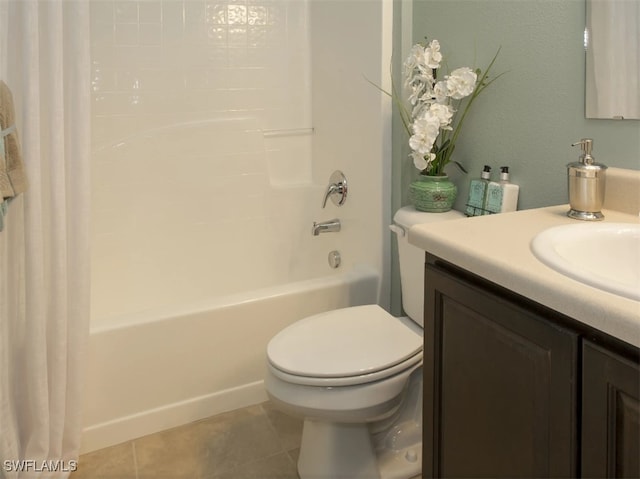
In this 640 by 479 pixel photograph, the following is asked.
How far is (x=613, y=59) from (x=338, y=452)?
4.08 feet

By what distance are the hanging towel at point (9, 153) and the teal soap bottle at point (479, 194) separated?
1.25 m

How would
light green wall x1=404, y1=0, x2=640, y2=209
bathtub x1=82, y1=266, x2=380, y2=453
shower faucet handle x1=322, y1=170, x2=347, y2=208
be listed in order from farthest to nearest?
1. shower faucet handle x1=322, y1=170, x2=347, y2=208
2. bathtub x1=82, y1=266, x2=380, y2=453
3. light green wall x1=404, y1=0, x2=640, y2=209

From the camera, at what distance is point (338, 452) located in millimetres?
1588

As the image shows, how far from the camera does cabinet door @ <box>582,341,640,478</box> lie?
0.70m

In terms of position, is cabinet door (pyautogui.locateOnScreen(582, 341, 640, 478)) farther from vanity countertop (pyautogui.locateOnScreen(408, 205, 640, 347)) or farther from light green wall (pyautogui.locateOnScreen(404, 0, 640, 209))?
light green wall (pyautogui.locateOnScreen(404, 0, 640, 209))

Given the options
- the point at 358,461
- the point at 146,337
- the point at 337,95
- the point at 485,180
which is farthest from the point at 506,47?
the point at 146,337

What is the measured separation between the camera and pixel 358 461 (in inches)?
63.4

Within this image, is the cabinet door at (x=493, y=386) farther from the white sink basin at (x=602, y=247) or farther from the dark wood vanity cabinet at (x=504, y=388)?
the white sink basin at (x=602, y=247)

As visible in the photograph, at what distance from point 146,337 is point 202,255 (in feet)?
2.29

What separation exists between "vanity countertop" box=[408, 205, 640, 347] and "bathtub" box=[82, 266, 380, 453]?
3.17 ft

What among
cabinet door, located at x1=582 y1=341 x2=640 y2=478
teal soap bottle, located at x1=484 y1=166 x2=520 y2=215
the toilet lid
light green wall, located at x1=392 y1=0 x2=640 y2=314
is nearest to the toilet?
the toilet lid

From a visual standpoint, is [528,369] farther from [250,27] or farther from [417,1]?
[250,27]

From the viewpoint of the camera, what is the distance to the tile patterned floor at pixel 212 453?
1.71 meters

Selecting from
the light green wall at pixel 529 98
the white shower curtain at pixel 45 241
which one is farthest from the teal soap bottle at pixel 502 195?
the white shower curtain at pixel 45 241
